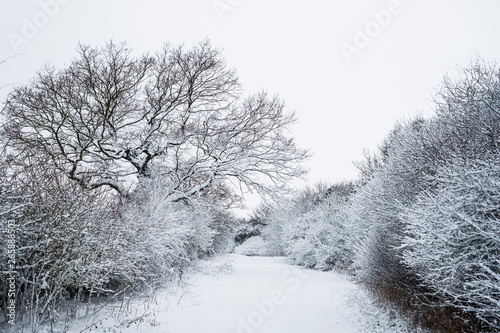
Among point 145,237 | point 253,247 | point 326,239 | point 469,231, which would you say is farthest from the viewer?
point 253,247

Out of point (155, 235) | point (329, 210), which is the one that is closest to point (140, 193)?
point (155, 235)

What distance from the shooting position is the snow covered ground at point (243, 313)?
471 centimetres

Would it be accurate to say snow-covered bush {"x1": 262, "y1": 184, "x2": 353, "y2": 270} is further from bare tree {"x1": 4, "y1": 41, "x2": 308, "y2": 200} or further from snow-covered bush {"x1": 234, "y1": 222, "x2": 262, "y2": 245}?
snow-covered bush {"x1": 234, "y1": 222, "x2": 262, "y2": 245}

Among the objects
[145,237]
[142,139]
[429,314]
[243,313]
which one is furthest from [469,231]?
[142,139]

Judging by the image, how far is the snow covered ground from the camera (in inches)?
186

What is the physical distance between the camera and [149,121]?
10.2 meters

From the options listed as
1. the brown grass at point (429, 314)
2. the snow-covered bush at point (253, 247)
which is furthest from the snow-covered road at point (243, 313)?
the snow-covered bush at point (253, 247)

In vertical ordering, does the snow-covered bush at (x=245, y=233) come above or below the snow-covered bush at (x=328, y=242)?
below

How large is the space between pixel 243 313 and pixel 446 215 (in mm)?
4816

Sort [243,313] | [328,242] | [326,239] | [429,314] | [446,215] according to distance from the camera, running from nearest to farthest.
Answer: [446,215] < [429,314] < [243,313] < [328,242] < [326,239]

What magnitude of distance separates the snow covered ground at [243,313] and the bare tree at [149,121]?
3772 mm

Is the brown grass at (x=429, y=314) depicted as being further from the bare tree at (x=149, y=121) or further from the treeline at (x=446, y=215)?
the bare tree at (x=149, y=121)

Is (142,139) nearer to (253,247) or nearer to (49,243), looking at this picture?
(49,243)

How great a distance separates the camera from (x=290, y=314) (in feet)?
21.4
